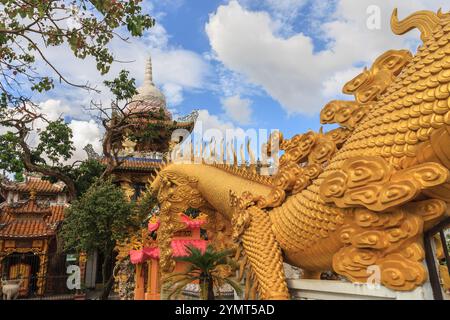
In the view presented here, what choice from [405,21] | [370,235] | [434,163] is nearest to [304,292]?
[370,235]

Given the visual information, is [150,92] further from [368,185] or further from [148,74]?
[368,185]

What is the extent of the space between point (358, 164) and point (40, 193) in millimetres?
16446

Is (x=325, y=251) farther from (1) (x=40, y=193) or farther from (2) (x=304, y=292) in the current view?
(1) (x=40, y=193)

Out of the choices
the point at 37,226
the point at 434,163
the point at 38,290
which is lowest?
the point at 38,290

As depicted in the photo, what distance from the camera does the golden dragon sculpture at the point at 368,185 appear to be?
95.5 inches

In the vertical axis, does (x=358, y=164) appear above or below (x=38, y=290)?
above

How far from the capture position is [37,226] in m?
13.3

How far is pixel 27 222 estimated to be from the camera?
527 inches

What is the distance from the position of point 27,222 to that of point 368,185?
A: 1415 centimetres

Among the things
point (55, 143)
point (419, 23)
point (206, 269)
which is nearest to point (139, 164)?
point (55, 143)

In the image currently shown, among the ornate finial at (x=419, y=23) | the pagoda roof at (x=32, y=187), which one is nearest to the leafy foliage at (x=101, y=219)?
the pagoda roof at (x=32, y=187)

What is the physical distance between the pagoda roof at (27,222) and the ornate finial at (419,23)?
13.7 m

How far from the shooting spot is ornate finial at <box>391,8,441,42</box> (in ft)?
9.85

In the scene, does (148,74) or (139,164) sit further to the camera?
(148,74)
